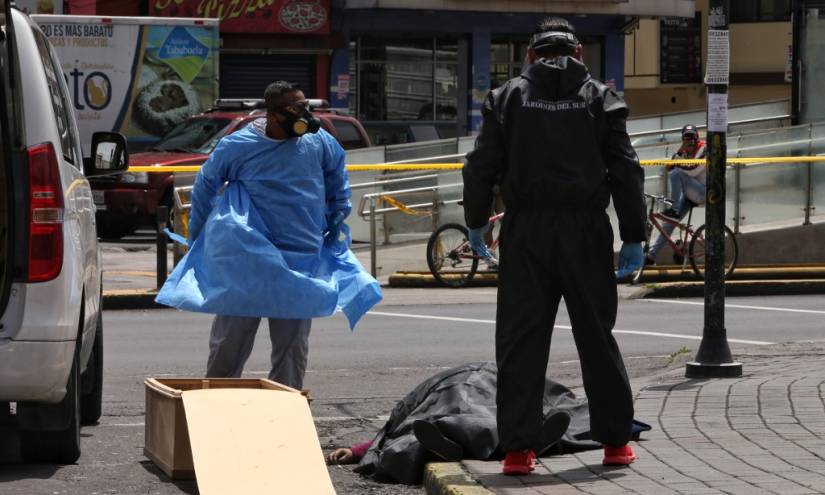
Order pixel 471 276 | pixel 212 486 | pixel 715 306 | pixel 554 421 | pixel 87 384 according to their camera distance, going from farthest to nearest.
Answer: pixel 471 276 < pixel 715 306 < pixel 87 384 < pixel 554 421 < pixel 212 486

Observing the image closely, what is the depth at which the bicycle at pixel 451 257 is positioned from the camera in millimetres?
18250

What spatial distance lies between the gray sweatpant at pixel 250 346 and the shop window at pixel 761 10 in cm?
3629

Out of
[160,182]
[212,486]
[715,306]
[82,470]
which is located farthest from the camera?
[160,182]

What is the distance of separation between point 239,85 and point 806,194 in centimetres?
1644

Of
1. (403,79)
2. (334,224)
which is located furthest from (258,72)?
(334,224)

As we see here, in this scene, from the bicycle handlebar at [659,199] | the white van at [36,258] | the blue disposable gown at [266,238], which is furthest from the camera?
the bicycle handlebar at [659,199]

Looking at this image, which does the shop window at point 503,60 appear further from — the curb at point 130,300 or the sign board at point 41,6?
the curb at point 130,300

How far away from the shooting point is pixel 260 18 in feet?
108

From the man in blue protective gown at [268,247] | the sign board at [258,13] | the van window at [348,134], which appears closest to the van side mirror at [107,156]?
the man in blue protective gown at [268,247]

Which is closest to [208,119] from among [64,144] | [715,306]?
[715,306]

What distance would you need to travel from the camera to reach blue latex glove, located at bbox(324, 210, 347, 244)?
27.1ft

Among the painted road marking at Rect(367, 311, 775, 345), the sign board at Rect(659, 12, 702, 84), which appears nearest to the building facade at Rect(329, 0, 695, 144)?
the sign board at Rect(659, 12, 702, 84)

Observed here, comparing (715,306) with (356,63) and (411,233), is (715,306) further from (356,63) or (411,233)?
(356,63)

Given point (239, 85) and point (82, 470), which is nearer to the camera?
point (82, 470)
